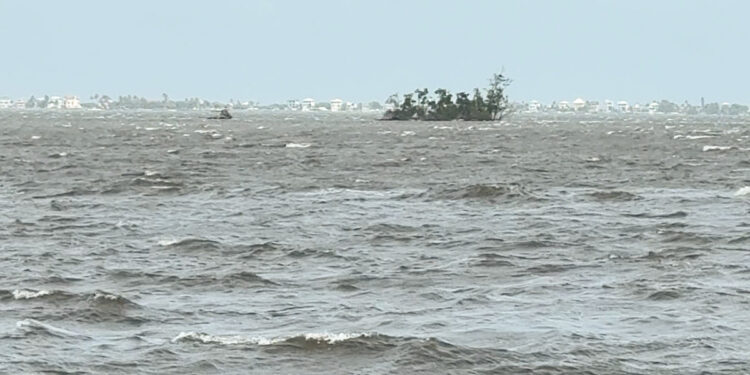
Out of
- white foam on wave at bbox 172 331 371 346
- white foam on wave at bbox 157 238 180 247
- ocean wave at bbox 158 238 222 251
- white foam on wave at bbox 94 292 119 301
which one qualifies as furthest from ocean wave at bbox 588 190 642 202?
white foam on wave at bbox 172 331 371 346

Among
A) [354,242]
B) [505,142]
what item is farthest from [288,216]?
[505,142]

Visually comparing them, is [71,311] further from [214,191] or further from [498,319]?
[214,191]

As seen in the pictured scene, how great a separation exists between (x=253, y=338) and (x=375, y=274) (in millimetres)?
6298

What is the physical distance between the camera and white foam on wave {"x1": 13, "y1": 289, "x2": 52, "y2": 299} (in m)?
21.7

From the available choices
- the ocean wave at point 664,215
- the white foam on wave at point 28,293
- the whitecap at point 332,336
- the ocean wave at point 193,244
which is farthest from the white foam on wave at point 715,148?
the whitecap at point 332,336

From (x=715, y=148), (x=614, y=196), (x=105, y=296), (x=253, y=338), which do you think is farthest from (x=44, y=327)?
(x=715, y=148)

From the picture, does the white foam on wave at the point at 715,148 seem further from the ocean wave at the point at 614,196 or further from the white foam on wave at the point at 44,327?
the white foam on wave at the point at 44,327

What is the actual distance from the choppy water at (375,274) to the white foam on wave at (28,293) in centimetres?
8

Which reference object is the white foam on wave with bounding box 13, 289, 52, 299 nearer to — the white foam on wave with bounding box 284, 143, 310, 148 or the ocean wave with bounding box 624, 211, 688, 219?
the ocean wave with bounding box 624, 211, 688, 219

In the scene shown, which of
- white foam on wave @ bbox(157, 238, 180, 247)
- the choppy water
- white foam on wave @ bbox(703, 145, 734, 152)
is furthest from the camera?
white foam on wave @ bbox(703, 145, 734, 152)

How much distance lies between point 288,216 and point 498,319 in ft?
51.5

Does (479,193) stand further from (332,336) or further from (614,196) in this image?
(332,336)

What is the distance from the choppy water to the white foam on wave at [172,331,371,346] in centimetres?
6

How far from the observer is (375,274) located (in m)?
24.5
